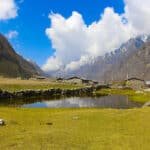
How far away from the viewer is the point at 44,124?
1895 inches

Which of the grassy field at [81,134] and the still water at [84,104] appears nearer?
the grassy field at [81,134]

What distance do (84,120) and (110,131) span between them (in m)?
9.89

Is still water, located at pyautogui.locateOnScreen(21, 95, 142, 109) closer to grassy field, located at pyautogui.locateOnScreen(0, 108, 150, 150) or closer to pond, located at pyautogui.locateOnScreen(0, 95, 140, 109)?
pond, located at pyautogui.locateOnScreen(0, 95, 140, 109)

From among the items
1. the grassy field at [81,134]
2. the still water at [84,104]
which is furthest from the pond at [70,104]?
the grassy field at [81,134]

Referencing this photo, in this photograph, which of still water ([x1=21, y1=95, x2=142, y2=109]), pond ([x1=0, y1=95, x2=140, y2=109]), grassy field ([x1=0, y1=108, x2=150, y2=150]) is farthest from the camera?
pond ([x1=0, y1=95, x2=140, y2=109])

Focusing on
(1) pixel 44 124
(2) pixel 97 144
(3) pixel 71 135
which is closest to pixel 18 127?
(1) pixel 44 124

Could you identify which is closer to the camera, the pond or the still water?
the still water

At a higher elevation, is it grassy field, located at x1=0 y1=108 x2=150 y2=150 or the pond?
the pond

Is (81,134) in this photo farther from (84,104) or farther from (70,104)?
(70,104)

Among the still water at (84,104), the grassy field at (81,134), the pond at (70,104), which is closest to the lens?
the grassy field at (81,134)

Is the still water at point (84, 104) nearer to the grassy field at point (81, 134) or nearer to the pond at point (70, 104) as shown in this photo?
the pond at point (70, 104)

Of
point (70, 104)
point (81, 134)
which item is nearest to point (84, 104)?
point (70, 104)

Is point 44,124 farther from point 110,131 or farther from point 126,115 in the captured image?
point 126,115

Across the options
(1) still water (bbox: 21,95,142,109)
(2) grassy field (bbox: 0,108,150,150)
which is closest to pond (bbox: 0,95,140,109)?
(1) still water (bbox: 21,95,142,109)
